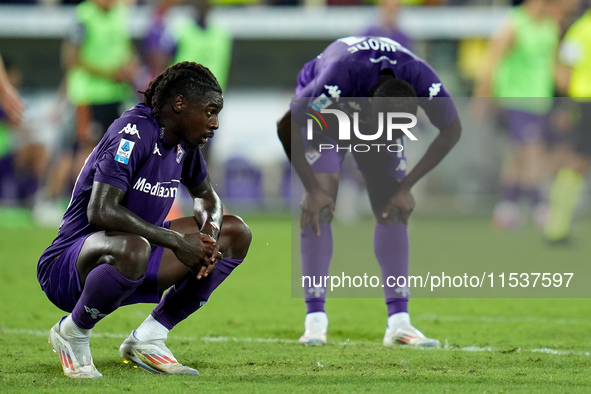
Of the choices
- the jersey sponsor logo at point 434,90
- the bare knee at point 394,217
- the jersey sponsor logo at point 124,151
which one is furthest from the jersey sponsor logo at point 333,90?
the jersey sponsor logo at point 124,151

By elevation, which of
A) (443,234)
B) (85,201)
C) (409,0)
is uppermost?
(409,0)

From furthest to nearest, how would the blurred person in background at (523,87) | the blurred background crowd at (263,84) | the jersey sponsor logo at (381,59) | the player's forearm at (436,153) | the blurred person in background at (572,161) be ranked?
the blurred background crowd at (263,84) < the blurred person in background at (523,87) < the blurred person in background at (572,161) < the player's forearm at (436,153) < the jersey sponsor logo at (381,59)

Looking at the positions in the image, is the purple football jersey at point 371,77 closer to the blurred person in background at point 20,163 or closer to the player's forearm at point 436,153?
the player's forearm at point 436,153

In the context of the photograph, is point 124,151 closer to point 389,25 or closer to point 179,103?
point 179,103

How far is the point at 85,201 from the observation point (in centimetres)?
376

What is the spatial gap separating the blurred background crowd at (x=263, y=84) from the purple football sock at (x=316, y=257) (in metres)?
7.75

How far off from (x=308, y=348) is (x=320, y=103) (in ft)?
4.17

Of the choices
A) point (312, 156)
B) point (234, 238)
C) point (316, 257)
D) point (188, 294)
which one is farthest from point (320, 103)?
point (188, 294)

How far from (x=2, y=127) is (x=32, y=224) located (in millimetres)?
2056

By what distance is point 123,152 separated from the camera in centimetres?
355

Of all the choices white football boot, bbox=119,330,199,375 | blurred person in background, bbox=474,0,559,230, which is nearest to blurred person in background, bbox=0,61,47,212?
blurred person in background, bbox=474,0,559,230

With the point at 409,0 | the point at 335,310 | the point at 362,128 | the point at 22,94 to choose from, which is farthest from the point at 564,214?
the point at 22,94

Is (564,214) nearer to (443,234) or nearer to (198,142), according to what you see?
(443,234)

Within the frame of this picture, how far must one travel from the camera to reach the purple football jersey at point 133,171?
355 centimetres
